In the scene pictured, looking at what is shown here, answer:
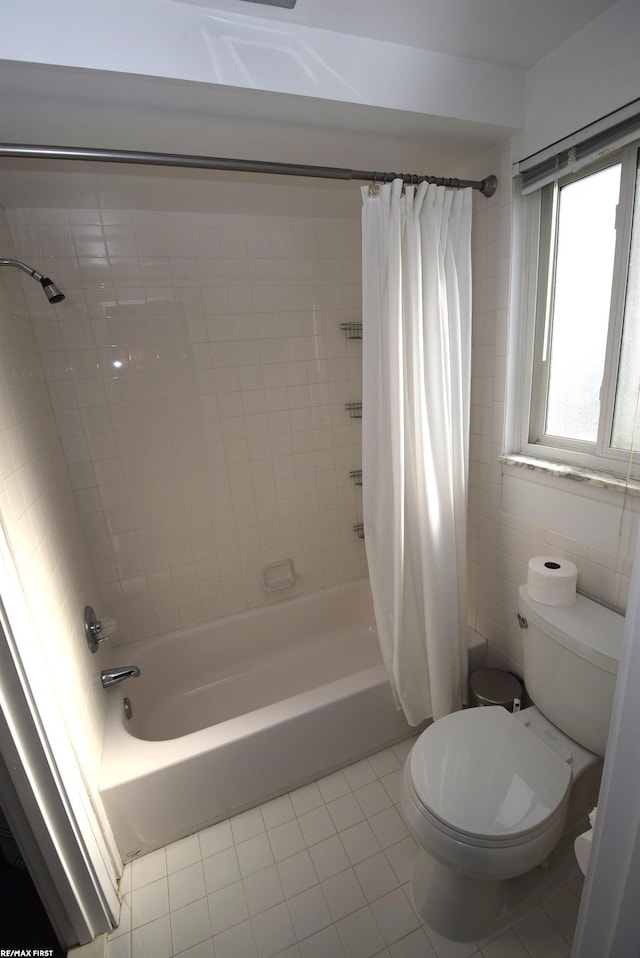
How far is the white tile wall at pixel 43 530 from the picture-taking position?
1.03 metres

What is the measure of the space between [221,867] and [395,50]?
2.49 meters

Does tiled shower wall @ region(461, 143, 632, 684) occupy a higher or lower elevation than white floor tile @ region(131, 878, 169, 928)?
higher

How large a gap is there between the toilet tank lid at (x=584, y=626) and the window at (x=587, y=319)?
0.43 m

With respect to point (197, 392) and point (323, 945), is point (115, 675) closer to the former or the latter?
point (323, 945)

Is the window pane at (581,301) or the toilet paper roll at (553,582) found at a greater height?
the window pane at (581,301)

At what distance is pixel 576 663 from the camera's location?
46.0 inches

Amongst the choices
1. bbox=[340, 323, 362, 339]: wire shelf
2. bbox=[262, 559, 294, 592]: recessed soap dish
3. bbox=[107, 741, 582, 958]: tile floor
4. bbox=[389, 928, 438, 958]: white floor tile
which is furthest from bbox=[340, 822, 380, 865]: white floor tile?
bbox=[340, 323, 362, 339]: wire shelf

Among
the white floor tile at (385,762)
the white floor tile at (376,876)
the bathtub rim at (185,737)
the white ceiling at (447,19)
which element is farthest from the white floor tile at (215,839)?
the white ceiling at (447,19)

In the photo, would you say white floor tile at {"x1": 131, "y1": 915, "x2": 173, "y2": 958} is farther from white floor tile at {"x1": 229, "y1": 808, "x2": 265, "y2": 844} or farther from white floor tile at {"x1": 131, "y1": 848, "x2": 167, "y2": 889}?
white floor tile at {"x1": 229, "y1": 808, "x2": 265, "y2": 844}

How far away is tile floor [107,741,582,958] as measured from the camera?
1.13m

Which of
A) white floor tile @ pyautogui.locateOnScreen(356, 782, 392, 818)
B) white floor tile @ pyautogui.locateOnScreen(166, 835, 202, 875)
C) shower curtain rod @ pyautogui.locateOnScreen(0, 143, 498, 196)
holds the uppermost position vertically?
shower curtain rod @ pyautogui.locateOnScreen(0, 143, 498, 196)

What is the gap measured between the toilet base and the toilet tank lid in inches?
26.5

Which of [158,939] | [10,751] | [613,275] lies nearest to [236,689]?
[158,939]

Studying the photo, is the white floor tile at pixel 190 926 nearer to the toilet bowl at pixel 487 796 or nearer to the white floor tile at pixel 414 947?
the white floor tile at pixel 414 947
